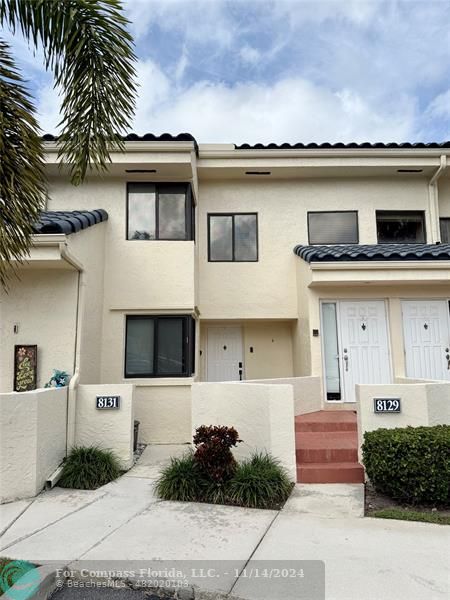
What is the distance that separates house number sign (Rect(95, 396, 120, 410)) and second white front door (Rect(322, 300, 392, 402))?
4.91m

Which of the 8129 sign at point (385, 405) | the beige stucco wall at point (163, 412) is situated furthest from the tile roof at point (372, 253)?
the beige stucco wall at point (163, 412)

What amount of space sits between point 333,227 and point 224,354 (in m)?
4.91

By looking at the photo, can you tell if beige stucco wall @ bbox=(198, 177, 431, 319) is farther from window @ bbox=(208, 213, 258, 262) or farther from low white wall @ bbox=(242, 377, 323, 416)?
low white wall @ bbox=(242, 377, 323, 416)

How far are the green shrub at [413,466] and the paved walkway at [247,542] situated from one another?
1.69 feet

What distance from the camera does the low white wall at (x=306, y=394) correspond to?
352 inches

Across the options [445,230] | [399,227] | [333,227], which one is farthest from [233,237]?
[445,230]

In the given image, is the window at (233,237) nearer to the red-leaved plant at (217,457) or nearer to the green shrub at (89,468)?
the green shrub at (89,468)

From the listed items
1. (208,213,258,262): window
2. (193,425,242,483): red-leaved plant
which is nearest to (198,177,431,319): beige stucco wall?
(208,213,258,262): window

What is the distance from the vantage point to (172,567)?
13.1 feet

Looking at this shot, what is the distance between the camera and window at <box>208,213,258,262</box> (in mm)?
11773

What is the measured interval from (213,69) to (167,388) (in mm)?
8202

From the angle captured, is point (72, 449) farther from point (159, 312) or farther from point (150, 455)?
point (159, 312)

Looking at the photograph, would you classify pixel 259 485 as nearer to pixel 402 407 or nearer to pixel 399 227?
pixel 402 407

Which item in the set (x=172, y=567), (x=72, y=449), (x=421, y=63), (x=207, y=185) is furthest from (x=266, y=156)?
(x=172, y=567)
